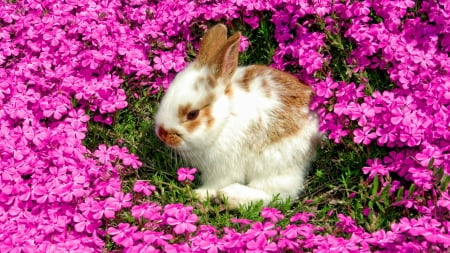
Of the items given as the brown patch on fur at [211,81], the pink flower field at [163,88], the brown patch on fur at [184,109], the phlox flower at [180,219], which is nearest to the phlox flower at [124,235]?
the pink flower field at [163,88]

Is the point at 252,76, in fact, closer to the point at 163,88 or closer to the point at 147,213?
the point at 163,88

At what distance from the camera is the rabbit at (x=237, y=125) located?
15.7 ft

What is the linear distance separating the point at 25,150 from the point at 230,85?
174 cm

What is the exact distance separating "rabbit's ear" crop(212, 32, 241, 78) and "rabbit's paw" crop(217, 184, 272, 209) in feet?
3.23

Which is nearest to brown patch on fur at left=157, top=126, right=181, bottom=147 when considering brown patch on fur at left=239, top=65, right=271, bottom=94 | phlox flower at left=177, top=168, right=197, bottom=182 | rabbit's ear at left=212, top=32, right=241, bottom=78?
phlox flower at left=177, top=168, right=197, bottom=182

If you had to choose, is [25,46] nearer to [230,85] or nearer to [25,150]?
[25,150]

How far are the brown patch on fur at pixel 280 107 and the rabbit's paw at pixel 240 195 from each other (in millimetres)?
407

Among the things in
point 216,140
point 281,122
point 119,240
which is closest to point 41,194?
point 119,240

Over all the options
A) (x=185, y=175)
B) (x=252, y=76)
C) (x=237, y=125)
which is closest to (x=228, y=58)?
(x=252, y=76)

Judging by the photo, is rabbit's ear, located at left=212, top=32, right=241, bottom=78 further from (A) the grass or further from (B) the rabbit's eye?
(A) the grass

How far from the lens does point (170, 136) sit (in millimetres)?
4812

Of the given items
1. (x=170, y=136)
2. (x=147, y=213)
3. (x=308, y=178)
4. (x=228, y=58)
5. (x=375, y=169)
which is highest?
(x=228, y=58)

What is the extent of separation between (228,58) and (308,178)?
4.65 ft

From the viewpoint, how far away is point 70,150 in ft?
15.9
